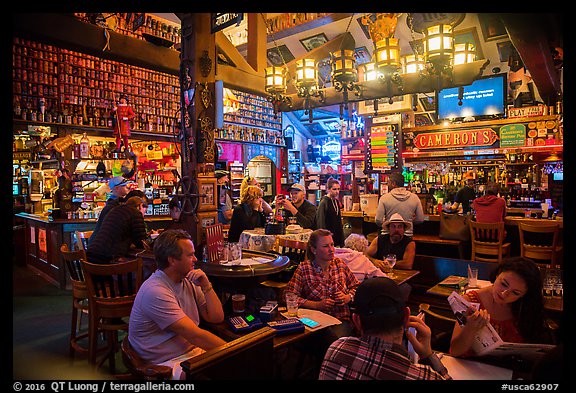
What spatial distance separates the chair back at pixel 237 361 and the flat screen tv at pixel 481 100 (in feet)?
21.6

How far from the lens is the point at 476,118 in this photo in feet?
26.0

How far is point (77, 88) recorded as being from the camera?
8.20 metres

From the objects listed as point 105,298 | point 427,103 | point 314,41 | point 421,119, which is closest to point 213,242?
point 105,298

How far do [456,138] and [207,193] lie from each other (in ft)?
20.9

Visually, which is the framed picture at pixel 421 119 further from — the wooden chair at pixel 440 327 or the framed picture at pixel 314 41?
the wooden chair at pixel 440 327

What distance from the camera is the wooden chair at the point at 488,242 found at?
580 centimetres

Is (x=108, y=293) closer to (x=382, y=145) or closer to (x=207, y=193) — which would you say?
(x=207, y=193)

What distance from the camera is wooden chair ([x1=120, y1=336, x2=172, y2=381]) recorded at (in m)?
1.88

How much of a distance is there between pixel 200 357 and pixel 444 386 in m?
0.99

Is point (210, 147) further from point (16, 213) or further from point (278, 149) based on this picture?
point (278, 149)

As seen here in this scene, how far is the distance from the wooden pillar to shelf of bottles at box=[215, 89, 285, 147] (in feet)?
22.0

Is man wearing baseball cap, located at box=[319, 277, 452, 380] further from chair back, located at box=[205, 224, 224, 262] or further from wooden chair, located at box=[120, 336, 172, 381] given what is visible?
chair back, located at box=[205, 224, 224, 262]

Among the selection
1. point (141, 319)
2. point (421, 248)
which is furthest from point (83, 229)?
point (421, 248)

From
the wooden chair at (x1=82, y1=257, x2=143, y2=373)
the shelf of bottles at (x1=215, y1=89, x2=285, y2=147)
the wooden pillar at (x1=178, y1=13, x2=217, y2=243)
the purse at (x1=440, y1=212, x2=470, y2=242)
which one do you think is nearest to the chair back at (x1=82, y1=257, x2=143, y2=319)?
the wooden chair at (x1=82, y1=257, x2=143, y2=373)
